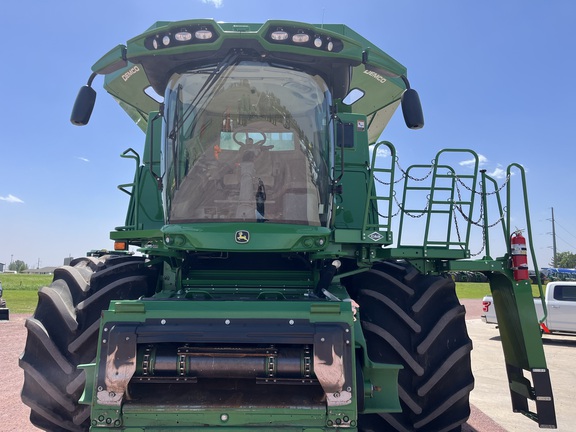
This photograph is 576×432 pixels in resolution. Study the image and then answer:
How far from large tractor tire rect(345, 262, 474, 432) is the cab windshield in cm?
93

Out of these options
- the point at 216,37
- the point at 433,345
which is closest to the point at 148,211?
the point at 216,37

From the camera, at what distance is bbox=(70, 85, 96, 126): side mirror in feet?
14.4

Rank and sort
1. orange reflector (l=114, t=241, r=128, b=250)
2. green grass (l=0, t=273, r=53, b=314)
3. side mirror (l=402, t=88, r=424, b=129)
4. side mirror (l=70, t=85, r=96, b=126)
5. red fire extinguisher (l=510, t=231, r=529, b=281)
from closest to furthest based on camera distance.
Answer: side mirror (l=402, t=88, r=424, b=129), side mirror (l=70, t=85, r=96, b=126), red fire extinguisher (l=510, t=231, r=529, b=281), orange reflector (l=114, t=241, r=128, b=250), green grass (l=0, t=273, r=53, b=314)

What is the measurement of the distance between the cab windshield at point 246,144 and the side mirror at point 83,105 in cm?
82

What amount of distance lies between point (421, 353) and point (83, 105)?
11.6 ft

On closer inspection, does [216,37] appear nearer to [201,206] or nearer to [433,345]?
[201,206]

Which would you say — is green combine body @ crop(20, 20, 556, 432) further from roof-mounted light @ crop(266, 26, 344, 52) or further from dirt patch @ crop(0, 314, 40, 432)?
dirt patch @ crop(0, 314, 40, 432)

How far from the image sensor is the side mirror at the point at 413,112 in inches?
167

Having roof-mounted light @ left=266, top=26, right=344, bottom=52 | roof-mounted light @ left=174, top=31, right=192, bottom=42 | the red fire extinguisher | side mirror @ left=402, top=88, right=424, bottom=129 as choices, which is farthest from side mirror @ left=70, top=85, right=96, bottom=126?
the red fire extinguisher

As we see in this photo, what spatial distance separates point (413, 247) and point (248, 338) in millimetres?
1982

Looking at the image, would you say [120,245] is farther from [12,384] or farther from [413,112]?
[12,384]

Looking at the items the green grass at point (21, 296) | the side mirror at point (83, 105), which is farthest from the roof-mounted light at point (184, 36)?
the green grass at point (21, 296)

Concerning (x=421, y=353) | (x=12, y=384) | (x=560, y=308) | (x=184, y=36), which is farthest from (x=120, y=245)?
(x=560, y=308)

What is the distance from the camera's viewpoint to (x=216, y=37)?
392cm
